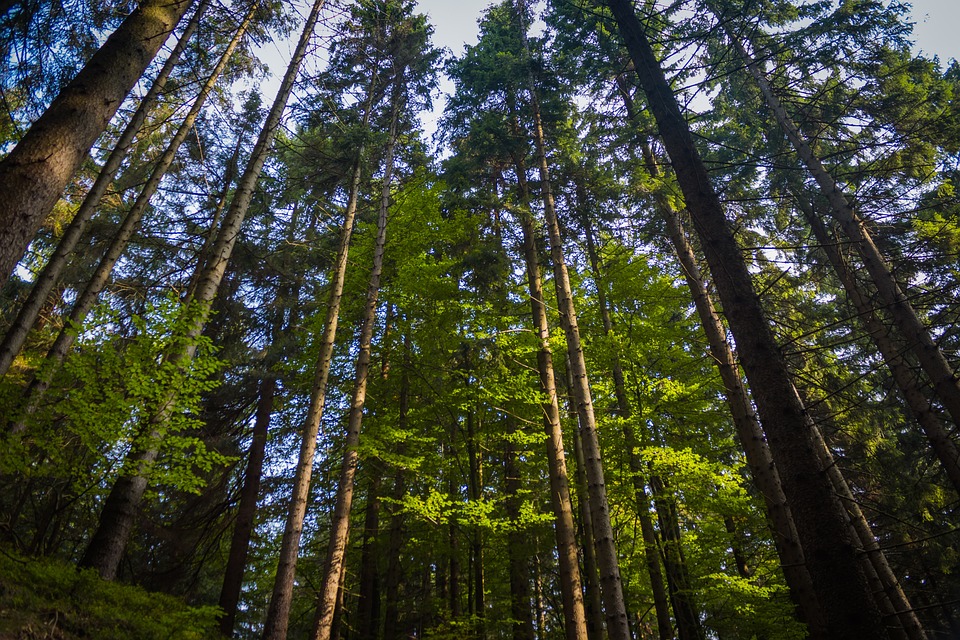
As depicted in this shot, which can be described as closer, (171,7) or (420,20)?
(171,7)

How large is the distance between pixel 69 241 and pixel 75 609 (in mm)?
5235

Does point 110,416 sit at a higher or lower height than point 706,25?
lower

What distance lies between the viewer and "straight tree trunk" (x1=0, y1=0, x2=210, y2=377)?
6.04m

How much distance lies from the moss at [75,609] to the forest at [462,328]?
57 millimetres

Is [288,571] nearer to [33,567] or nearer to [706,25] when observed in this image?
[33,567]

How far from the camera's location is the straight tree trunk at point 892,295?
746 centimetres

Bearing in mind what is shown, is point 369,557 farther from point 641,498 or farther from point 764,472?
point 764,472

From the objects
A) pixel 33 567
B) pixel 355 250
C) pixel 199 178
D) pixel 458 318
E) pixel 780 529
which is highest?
pixel 199 178

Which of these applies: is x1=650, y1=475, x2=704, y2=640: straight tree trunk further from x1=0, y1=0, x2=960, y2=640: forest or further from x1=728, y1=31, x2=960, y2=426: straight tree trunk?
x1=728, y1=31, x2=960, y2=426: straight tree trunk

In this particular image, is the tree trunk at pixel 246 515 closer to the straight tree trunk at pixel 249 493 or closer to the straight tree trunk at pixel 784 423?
the straight tree trunk at pixel 249 493

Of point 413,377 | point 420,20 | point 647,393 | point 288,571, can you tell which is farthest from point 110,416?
point 420,20

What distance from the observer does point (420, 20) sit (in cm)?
1456

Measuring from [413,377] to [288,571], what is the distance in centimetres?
541

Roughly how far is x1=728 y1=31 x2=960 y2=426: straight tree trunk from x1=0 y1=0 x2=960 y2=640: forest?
0.08 metres
